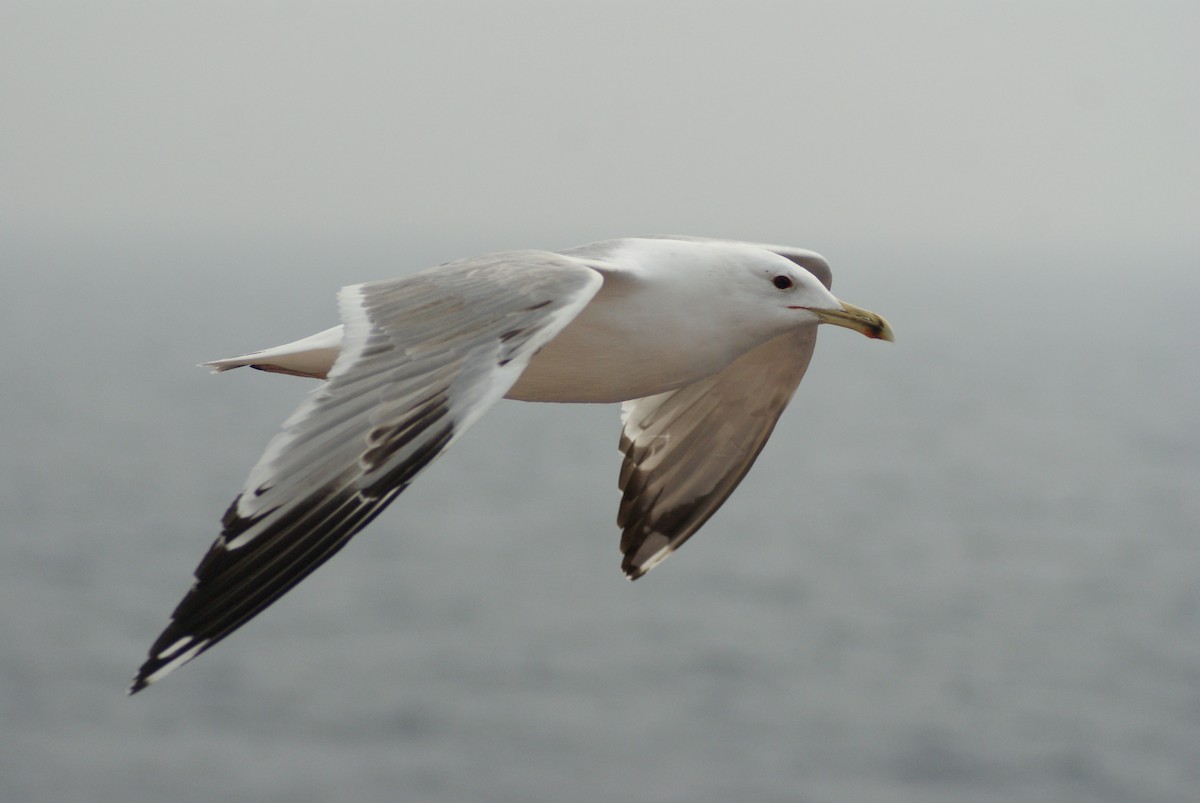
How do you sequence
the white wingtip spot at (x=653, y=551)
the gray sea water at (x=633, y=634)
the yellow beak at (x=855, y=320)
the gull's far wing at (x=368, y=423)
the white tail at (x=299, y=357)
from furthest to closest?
the gray sea water at (x=633, y=634) < the white wingtip spot at (x=653, y=551) < the yellow beak at (x=855, y=320) < the white tail at (x=299, y=357) < the gull's far wing at (x=368, y=423)

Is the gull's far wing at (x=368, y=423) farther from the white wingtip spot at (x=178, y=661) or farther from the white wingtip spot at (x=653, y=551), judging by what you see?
the white wingtip spot at (x=653, y=551)

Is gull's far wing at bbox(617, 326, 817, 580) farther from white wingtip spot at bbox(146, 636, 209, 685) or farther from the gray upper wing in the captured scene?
white wingtip spot at bbox(146, 636, 209, 685)

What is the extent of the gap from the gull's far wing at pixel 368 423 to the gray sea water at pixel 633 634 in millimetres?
52988

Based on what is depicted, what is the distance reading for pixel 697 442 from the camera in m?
6.34

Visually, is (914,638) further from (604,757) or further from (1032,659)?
(604,757)

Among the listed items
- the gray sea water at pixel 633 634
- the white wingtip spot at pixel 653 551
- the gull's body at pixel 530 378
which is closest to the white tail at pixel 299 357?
the gull's body at pixel 530 378

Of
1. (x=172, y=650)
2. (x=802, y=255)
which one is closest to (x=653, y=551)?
(x=802, y=255)

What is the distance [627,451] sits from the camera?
642 cm

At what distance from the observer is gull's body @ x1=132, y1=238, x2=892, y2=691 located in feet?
11.0

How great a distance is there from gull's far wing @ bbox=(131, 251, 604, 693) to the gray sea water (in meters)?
53.0

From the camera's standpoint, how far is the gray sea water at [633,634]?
2269 inches

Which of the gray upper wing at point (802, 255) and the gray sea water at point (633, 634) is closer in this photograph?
the gray upper wing at point (802, 255)

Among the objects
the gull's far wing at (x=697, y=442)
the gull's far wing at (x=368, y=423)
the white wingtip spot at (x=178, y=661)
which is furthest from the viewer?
the gull's far wing at (x=697, y=442)

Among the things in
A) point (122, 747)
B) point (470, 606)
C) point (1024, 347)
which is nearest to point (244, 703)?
point (122, 747)
